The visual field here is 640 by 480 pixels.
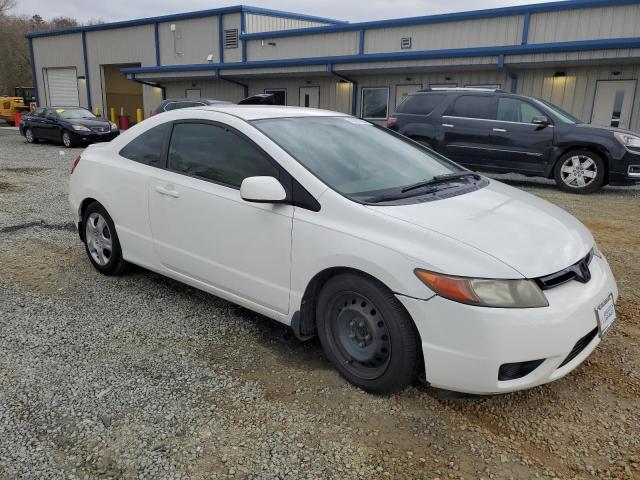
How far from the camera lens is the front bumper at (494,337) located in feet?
7.88

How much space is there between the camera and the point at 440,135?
10.5 m

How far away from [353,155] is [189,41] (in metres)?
26.1

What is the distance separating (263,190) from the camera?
118 inches

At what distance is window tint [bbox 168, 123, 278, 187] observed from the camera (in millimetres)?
3338

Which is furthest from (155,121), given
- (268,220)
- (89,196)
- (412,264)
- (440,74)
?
(440,74)

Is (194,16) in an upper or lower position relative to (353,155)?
upper

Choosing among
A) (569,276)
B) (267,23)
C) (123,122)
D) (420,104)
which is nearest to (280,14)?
(267,23)

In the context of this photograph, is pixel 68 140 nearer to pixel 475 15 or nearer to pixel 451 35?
pixel 451 35

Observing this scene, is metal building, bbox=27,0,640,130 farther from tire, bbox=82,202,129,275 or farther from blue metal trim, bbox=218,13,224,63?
tire, bbox=82,202,129,275

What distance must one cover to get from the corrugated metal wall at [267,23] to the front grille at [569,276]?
2450 cm

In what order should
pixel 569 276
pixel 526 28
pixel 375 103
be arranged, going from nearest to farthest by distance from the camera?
pixel 569 276, pixel 526 28, pixel 375 103

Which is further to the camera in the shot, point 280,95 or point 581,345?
point 280,95

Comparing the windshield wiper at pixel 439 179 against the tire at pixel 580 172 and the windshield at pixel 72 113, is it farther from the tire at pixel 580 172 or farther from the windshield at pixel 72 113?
the windshield at pixel 72 113

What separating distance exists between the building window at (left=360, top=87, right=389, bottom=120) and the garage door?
21.3 m
